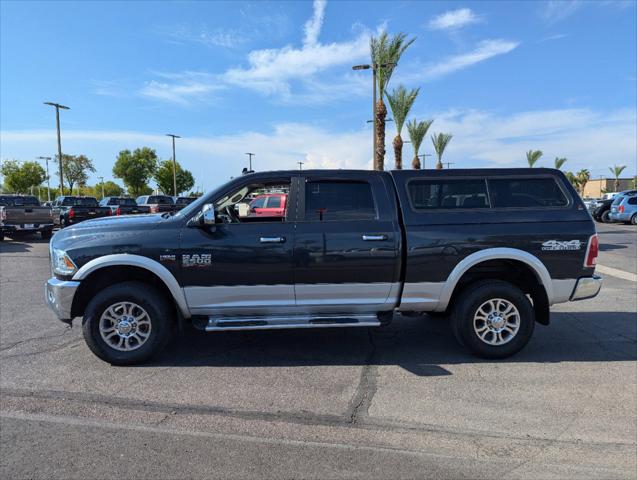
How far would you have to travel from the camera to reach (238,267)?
15.2ft

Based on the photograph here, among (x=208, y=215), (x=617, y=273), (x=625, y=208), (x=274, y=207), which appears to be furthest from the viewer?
(x=625, y=208)

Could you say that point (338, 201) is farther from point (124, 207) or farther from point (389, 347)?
point (124, 207)

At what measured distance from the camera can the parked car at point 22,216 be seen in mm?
17125

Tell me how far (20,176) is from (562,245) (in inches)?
3255

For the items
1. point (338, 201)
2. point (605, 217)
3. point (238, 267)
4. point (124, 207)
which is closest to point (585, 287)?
point (338, 201)

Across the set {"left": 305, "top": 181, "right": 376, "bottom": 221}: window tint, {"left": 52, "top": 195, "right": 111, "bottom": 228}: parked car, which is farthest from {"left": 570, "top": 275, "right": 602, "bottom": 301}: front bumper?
{"left": 52, "top": 195, "right": 111, "bottom": 228}: parked car

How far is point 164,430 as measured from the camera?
344 centimetres

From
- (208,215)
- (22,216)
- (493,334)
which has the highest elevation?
(208,215)

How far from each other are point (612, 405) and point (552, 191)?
225 centimetres

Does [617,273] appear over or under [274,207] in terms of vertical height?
under

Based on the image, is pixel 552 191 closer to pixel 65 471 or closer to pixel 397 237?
pixel 397 237

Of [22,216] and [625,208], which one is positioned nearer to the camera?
[22,216]

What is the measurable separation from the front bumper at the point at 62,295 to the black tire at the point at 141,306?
0.61 ft

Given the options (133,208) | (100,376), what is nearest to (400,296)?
(100,376)
